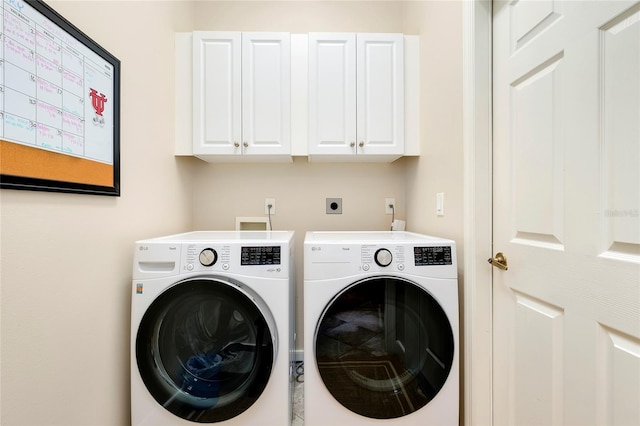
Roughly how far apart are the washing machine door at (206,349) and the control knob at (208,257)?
0.07 m

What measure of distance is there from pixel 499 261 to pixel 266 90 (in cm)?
151

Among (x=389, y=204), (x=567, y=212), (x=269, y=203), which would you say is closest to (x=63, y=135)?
(x=269, y=203)

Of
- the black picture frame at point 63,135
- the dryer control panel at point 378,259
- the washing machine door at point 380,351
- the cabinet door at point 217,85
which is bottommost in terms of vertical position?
the washing machine door at point 380,351

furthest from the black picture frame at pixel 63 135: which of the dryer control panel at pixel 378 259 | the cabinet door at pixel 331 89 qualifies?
the cabinet door at pixel 331 89

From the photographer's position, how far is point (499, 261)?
1078 mm

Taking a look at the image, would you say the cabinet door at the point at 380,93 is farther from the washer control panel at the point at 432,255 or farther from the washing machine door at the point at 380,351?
the washing machine door at the point at 380,351

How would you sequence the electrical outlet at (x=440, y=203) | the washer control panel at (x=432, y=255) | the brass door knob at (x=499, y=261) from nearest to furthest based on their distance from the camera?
the brass door knob at (x=499, y=261)
the washer control panel at (x=432, y=255)
the electrical outlet at (x=440, y=203)

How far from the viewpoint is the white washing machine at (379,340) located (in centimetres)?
113

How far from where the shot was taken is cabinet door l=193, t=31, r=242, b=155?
164cm

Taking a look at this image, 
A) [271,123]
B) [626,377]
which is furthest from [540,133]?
[271,123]

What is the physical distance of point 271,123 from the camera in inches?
65.2

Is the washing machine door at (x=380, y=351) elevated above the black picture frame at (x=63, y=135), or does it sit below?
below

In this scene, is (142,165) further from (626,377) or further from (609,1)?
(626,377)

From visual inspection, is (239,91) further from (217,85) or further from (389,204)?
(389,204)
